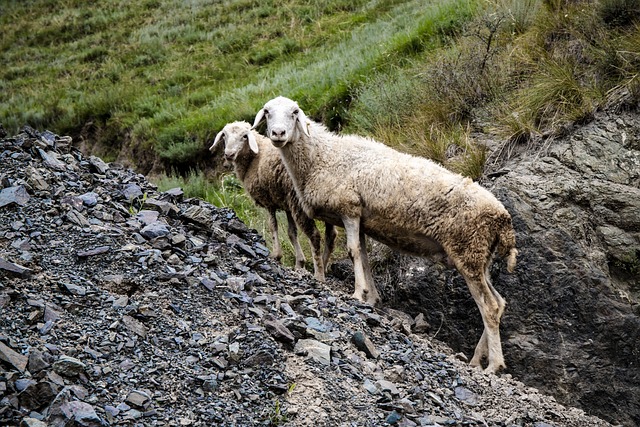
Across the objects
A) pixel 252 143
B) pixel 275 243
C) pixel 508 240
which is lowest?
pixel 275 243

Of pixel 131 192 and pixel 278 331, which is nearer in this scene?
pixel 278 331

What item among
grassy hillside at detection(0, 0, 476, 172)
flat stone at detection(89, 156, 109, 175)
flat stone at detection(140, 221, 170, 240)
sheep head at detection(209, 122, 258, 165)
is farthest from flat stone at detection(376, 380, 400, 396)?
grassy hillside at detection(0, 0, 476, 172)

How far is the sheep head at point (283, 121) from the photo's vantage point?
775 centimetres

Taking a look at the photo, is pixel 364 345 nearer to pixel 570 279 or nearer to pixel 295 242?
pixel 570 279

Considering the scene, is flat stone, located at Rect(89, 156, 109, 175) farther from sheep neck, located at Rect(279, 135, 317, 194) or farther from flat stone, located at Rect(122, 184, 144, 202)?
sheep neck, located at Rect(279, 135, 317, 194)

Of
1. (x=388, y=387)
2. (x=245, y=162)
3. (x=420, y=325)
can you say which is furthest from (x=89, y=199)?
(x=420, y=325)

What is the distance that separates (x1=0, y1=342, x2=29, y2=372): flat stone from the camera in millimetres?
4461

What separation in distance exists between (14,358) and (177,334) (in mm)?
1164

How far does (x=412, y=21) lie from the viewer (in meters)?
16.3

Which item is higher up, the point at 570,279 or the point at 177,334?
the point at 177,334

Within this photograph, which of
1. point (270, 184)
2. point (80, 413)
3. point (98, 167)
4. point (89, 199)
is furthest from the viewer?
point (270, 184)

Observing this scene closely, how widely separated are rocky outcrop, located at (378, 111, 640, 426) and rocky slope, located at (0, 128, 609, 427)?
0.43 m

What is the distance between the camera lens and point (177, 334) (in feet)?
17.5

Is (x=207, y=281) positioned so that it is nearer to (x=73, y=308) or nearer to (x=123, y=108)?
(x=73, y=308)
